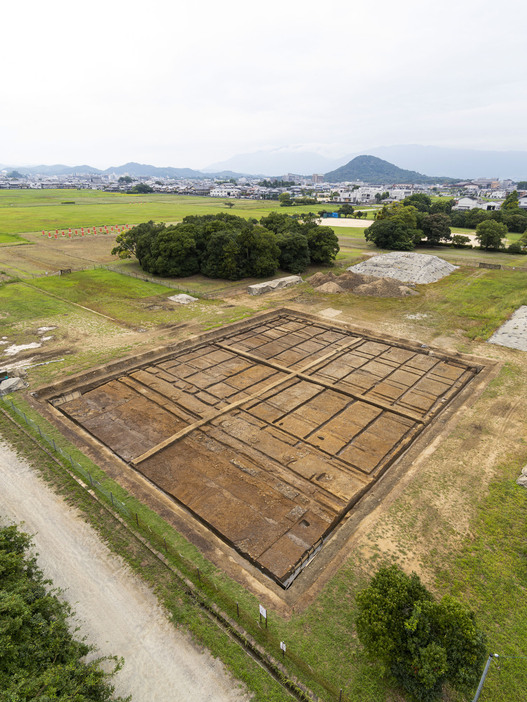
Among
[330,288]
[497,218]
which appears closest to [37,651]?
[330,288]

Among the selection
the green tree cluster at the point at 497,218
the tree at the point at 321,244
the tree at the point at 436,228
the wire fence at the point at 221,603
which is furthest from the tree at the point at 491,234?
the wire fence at the point at 221,603

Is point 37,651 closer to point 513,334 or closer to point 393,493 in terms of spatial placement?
point 393,493

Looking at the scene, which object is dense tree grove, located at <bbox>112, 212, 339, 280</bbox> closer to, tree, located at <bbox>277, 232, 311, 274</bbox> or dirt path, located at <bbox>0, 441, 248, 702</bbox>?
tree, located at <bbox>277, 232, 311, 274</bbox>

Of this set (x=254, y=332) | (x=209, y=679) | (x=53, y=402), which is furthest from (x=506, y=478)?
(x=53, y=402)

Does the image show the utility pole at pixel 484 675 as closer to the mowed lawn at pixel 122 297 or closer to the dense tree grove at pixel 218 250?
the mowed lawn at pixel 122 297

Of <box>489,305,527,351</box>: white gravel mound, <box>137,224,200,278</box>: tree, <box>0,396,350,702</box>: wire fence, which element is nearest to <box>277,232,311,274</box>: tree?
<box>137,224,200,278</box>: tree

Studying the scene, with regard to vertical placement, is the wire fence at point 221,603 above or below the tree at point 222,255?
below
